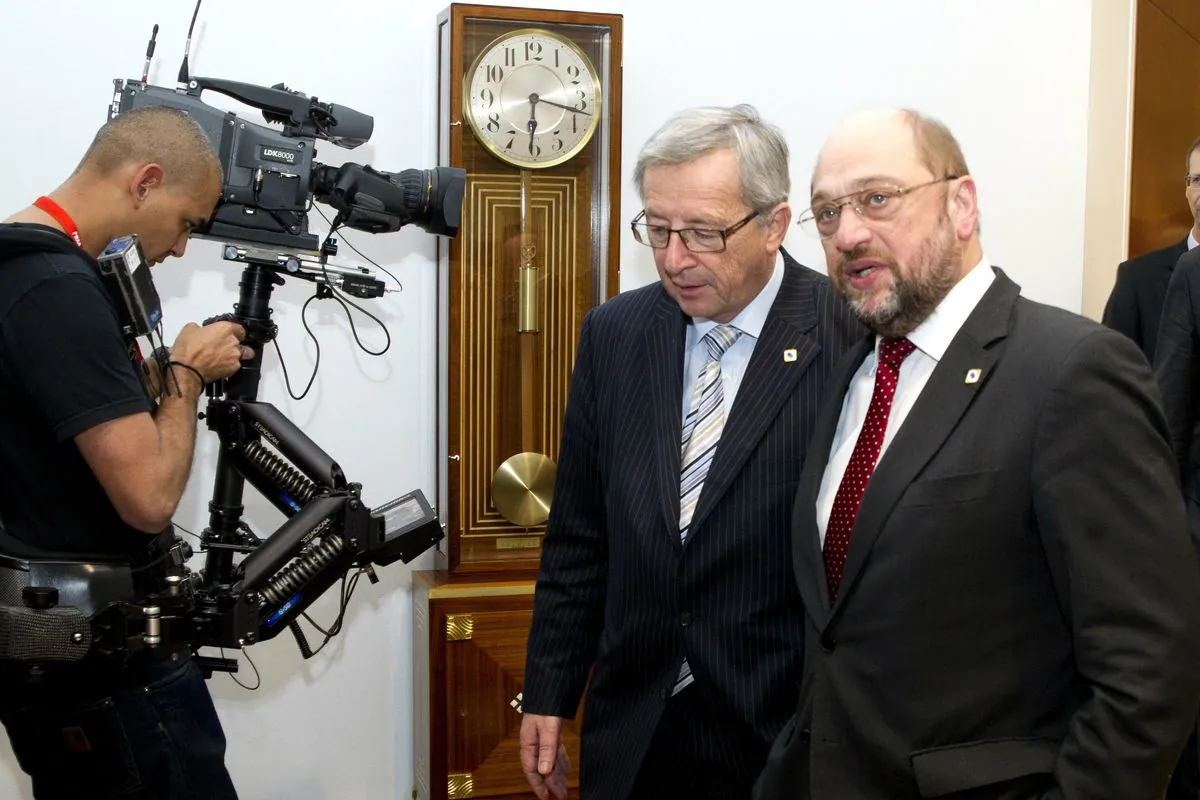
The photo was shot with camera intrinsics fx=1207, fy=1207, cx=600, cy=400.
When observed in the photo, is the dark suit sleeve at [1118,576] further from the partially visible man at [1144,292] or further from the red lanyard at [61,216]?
the partially visible man at [1144,292]

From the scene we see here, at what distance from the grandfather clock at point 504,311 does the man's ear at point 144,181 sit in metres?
1.02

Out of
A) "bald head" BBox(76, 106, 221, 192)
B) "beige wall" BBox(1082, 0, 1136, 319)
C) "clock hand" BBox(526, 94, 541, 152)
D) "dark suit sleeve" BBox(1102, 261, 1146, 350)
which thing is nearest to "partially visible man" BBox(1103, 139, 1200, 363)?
"dark suit sleeve" BBox(1102, 261, 1146, 350)

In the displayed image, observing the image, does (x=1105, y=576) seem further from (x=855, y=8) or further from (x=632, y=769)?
(x=855, y=8)

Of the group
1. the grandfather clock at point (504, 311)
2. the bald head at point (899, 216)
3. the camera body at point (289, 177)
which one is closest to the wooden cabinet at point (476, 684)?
the grandfather clock at point (504, 311)

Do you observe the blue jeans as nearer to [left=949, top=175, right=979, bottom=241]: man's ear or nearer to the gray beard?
the gray beard

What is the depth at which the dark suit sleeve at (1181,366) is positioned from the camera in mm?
2637

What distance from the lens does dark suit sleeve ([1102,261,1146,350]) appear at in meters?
3.41

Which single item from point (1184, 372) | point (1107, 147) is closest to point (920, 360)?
point (1184, 372)

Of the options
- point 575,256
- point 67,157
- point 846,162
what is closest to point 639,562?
point 846,162

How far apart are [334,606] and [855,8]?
220 centimetres

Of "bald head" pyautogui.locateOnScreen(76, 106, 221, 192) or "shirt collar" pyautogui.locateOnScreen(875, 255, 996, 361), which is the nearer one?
"shirt collar" pyautogui.locateOnScreen(875, 255, 996, 361)

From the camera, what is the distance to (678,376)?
1709mm

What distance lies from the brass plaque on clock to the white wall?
0.23 m

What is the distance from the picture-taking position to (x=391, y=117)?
309 cm
